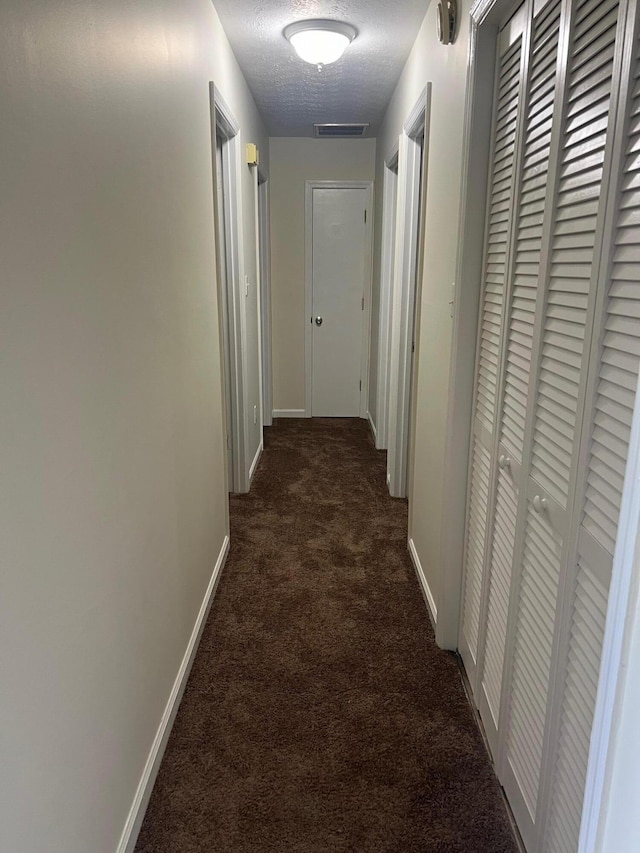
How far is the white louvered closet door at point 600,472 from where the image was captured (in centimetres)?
93

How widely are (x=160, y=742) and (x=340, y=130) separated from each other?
4270 mm

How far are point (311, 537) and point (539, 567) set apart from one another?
6.01 feet

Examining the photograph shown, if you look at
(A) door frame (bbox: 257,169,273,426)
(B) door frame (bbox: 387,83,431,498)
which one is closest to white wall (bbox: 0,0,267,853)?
(B) door frame (bbox: 387,83,431,498)

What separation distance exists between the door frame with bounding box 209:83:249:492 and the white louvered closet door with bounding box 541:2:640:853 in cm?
191

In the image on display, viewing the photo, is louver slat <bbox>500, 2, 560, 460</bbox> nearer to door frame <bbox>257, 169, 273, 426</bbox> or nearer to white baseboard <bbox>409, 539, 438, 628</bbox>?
white baseboard <bbox>409, 539, 438, 628</bbox>

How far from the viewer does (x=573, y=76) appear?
1162 mm

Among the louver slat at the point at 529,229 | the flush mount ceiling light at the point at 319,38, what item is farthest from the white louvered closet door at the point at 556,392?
the flush mount ceiling light at the point at 319,38

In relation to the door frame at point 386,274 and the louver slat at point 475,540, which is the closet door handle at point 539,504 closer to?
the louver slat at point 475,540

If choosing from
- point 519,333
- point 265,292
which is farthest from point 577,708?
point 265,292

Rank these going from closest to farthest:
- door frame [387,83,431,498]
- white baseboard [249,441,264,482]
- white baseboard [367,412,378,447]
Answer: door frame [387,83,431,498] < white baseboard [249,441,264,482] < white baseboard [367,412,378,447]

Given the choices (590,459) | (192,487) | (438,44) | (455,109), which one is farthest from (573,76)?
(192,487)

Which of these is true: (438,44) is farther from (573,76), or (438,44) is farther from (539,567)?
(539,567)

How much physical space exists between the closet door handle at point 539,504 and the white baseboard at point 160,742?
1.18 meters

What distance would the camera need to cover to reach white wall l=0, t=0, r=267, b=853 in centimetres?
88
